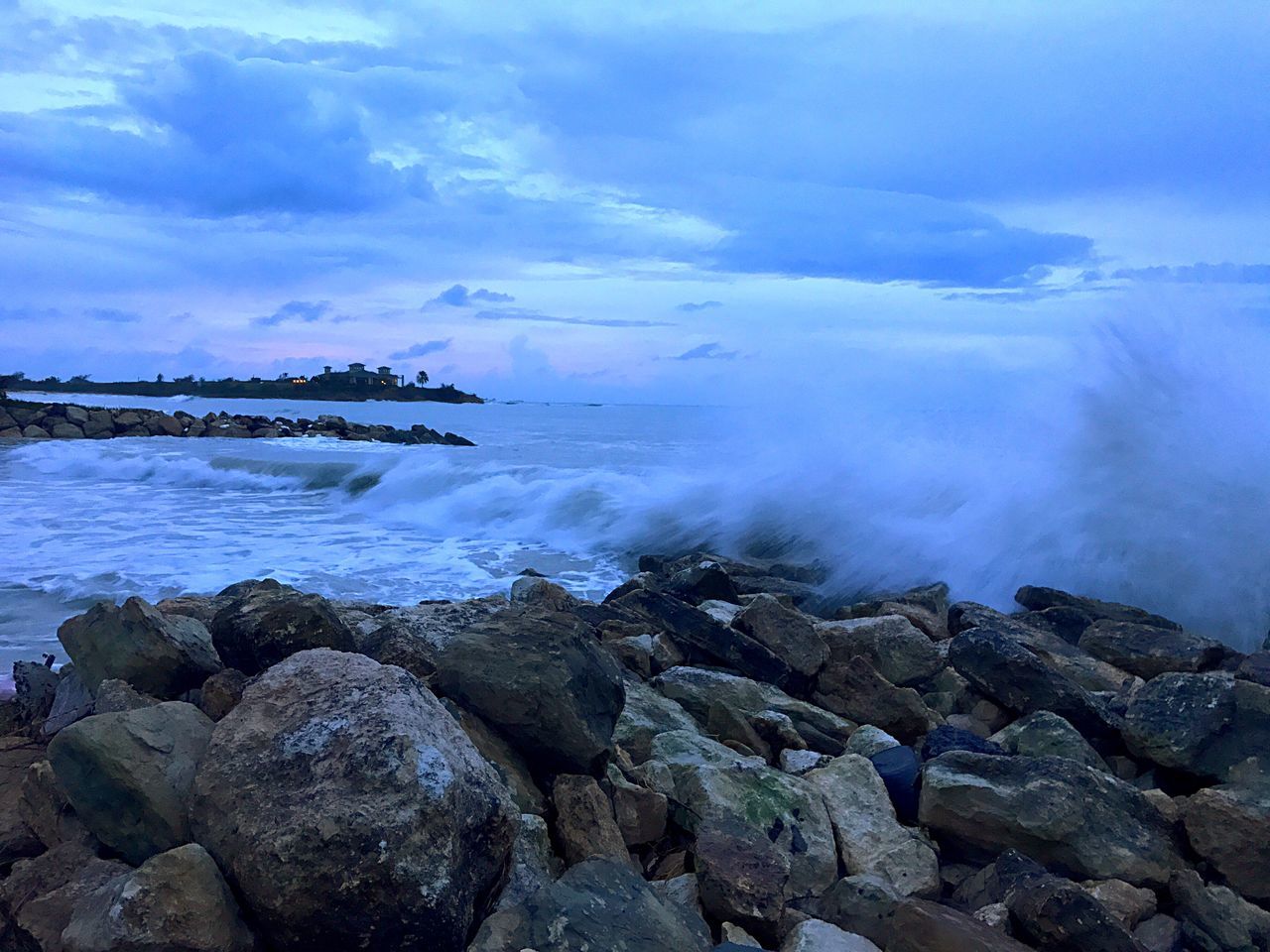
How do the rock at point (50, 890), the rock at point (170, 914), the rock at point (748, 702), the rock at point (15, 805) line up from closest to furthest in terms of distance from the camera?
the rock at point (170, 914)
the rock at point (50, 890)
the rock at point (15, 805)
the rock at point (748, 702)

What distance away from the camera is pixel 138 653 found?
136 inches

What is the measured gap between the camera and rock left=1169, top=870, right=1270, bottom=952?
299 centimetres

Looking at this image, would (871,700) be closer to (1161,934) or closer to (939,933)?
(1161,934)

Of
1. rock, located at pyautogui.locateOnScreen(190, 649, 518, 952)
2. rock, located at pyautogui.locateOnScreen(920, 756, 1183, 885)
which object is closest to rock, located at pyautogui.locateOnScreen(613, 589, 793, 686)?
rock, located at pyautogui.locateOnScreen(920, 756, 1183, 885)

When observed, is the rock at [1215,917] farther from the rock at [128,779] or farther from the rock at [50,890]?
→ the rock at [50,890]

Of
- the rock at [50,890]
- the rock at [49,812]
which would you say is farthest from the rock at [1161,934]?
the rock at [49,812]

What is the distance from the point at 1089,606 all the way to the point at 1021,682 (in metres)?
3.79

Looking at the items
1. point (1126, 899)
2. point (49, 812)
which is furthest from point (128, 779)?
point (1126, 899)

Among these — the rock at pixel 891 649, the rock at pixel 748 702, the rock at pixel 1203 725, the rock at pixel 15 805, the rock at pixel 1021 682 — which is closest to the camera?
the rock at pixel 15 805

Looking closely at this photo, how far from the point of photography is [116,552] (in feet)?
34.3

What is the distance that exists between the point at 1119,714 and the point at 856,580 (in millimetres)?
5049

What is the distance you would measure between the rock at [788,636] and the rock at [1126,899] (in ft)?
6.59

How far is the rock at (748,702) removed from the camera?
4.34m

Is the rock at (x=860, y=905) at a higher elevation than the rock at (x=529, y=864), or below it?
below
